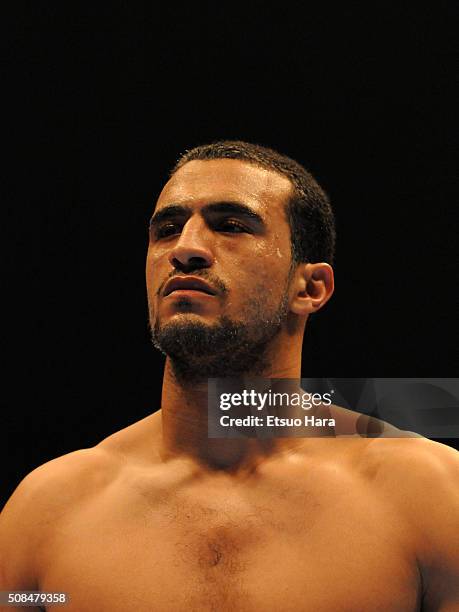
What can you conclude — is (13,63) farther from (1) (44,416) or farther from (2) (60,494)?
(2) (60,494)

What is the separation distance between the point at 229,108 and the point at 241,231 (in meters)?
0.60

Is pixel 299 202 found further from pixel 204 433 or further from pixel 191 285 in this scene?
pixel 204 433

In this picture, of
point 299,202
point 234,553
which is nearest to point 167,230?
point 299,202

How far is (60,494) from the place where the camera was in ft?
5.64

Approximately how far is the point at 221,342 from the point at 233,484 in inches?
10.3

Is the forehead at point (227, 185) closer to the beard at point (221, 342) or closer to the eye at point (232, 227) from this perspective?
the eye at point (232, 227)

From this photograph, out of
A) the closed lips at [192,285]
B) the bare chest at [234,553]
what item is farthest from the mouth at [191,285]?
the bare chest at [234,553]

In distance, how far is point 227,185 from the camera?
1772mm

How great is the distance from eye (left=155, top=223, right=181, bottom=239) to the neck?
0.80 feet

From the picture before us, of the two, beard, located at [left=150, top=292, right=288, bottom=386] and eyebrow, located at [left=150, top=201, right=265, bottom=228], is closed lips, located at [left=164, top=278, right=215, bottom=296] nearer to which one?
beard, located at [left=150, top=292, right=288, bottom=386]

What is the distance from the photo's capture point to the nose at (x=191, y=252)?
65.7 inches

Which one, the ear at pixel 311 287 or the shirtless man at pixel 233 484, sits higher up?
the ear at pixel 311 287

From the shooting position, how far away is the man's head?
166 centimetres

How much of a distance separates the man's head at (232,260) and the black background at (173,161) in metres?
0.32
